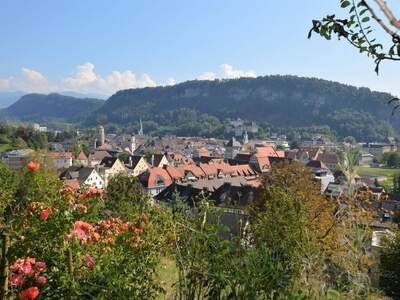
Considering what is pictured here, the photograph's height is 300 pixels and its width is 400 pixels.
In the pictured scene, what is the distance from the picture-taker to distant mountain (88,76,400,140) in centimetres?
14538

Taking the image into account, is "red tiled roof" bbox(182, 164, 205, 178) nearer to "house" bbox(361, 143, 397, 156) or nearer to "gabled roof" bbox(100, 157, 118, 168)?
"gabled roof" bbox(100, 157, 118, 168)

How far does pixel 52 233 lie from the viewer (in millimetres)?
2607

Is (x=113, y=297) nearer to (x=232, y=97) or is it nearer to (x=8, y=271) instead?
(x=8, y=271)

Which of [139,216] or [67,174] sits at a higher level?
[139,216]

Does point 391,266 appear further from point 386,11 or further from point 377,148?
point 377,148

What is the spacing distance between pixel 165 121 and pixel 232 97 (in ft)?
108

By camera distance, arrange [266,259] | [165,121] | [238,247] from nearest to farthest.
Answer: [266,259] → [238,247] → [165,121]

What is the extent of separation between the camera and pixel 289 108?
172125mm

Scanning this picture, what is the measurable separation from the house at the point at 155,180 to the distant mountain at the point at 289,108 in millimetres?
101844

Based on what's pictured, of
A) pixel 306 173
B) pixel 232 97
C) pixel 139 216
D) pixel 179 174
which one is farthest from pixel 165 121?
pixel 139 216

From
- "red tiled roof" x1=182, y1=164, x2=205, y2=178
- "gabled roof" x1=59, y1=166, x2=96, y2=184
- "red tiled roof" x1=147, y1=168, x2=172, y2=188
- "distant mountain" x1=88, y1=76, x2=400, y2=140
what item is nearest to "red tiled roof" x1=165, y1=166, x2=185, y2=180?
"red tiled roof" x1=147, y1=168, x2=172, y2=188

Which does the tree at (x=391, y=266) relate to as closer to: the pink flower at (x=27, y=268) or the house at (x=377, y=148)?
the pink flower at (x=27, y=268)

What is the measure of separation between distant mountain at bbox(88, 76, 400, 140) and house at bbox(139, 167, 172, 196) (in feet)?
334

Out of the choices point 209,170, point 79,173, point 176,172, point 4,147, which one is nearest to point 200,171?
point 209,170
